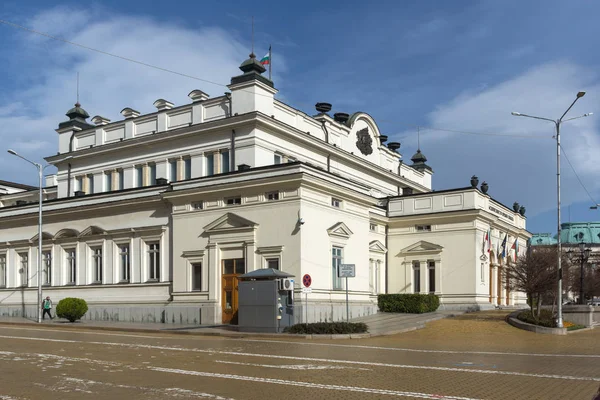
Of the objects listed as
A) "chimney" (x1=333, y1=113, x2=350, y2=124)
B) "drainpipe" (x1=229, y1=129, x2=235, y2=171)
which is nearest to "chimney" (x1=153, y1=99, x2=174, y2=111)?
"drainpipe" (x1=229, y1=129, x2=235, y2=171)

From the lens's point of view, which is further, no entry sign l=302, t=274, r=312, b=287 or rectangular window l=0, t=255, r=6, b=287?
rectangular window l=0, t=255, r=6, b=287

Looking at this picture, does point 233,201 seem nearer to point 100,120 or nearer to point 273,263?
point 273,263

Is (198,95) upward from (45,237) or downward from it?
upward

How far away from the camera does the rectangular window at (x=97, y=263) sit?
3984cm

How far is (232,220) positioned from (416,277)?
53.9ft

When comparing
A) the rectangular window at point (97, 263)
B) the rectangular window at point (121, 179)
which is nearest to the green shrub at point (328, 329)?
the rectangular window at point (97, 263)

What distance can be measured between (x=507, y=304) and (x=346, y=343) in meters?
29.6

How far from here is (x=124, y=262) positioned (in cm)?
3881

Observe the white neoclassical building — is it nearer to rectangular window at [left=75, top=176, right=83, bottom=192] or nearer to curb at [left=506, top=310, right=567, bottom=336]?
rectangular window at [left=75, top=176, right=83, bottom=192]

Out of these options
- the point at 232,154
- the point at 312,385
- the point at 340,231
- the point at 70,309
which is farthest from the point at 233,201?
the point at 312,385

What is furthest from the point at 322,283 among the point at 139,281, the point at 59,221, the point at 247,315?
the point at 59,221

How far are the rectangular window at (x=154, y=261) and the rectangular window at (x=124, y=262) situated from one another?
1621 mm

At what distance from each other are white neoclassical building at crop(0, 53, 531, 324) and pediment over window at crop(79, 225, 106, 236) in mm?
70

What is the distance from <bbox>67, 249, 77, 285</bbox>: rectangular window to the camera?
40.9 meters
